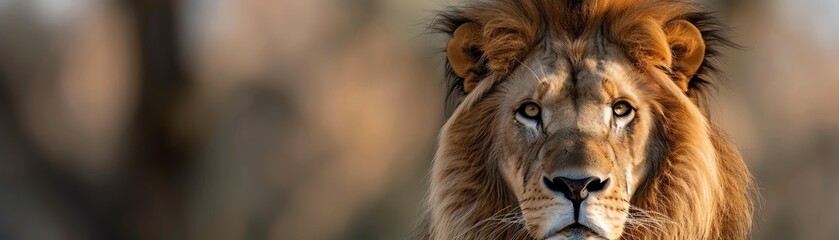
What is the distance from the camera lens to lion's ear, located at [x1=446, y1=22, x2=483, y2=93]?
1663mm

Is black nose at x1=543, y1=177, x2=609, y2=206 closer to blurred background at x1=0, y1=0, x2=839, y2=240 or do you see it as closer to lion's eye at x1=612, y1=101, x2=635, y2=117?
lion's eye at x1=612, y1=101, x2=635, y2=117

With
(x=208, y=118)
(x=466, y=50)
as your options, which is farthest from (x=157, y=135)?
(x=466, y=50)

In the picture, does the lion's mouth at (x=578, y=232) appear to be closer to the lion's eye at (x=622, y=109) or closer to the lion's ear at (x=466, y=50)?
the lion's eye at (x=622, y=109)

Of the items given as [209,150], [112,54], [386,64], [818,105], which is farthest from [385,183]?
[818,105]

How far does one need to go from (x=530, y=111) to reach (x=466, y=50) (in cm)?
18

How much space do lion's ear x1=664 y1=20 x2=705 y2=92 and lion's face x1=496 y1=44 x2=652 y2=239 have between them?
0.09 m

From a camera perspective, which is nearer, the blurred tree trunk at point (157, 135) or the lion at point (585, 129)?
the lion at point (585, 129)

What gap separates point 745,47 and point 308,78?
1.14m

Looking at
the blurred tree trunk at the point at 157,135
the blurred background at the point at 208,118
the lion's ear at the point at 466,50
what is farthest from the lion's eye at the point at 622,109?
the blurred tree trunk at the point at 157,135

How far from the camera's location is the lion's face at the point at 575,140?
4.73ft

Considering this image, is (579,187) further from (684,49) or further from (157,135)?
(157,135)

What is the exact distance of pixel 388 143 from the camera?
2320 millimetres

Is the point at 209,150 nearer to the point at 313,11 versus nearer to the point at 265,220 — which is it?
the point at 265,220

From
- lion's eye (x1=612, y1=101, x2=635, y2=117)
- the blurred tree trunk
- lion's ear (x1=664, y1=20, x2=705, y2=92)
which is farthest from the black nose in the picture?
the blurred tree trunk
